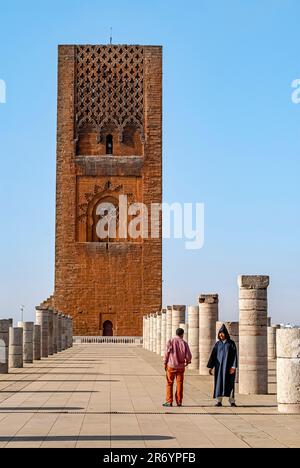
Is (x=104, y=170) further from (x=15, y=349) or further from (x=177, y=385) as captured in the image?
(x=177, y=385)

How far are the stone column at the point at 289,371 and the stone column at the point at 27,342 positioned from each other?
11.7 meters

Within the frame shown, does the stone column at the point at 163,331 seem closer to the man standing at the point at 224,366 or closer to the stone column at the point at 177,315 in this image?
the stone column at the point at 177,315

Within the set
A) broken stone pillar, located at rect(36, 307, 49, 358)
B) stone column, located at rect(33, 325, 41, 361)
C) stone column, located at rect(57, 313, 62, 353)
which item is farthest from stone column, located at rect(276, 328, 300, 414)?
stone column, located at rect(57, 313, 62, 353)

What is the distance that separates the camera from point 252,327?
13070 millimetres

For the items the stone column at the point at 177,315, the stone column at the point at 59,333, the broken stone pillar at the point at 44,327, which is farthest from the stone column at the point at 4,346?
the stone column at the point at 59,333

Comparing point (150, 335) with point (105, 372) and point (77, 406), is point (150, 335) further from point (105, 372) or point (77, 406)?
point (77, 406)

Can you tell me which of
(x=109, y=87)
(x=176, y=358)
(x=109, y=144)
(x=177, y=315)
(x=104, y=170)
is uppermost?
(x=109, y=87)

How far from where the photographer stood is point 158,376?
52.2 feet

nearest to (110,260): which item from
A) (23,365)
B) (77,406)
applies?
(23,365)

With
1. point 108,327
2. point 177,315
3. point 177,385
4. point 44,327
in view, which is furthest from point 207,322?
point 108,327

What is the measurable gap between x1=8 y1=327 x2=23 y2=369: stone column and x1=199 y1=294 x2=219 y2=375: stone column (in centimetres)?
384

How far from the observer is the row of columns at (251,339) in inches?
391

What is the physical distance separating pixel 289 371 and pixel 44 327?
15.0m

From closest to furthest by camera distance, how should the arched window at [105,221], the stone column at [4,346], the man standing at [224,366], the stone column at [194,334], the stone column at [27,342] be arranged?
the man standing at [224,366], the stone column at [4,346], the stone column at [194,334], the stone column at [27,342], the arched window at [105,221]
